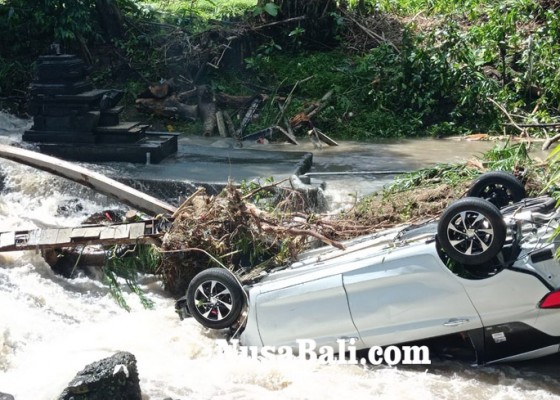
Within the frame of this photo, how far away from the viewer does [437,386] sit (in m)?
7.81

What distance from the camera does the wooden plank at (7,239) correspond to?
1029cm

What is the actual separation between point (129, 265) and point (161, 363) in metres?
1.92

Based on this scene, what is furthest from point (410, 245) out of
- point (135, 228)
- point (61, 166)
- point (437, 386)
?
point (61, 166)

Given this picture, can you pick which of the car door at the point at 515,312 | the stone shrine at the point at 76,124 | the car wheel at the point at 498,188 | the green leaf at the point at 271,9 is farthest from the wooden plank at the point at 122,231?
the green leaf at the point at 271,9

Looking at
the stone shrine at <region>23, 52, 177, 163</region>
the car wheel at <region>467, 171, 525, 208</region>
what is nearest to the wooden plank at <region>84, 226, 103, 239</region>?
the stone shrine at <region>23, 52, 177, 163</region>

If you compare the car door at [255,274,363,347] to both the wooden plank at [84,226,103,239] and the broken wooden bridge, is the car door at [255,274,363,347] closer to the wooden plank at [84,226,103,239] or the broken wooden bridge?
the broken wooden bridge

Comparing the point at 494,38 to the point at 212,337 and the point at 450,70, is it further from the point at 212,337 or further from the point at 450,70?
the point at 212,337

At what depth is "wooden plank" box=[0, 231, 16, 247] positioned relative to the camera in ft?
33.8

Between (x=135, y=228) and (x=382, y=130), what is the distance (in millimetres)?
7760

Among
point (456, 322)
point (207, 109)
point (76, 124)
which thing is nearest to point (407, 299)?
A: point (456, 322)

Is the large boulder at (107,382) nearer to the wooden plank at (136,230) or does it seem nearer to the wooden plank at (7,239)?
the wooden plank at (136,230)

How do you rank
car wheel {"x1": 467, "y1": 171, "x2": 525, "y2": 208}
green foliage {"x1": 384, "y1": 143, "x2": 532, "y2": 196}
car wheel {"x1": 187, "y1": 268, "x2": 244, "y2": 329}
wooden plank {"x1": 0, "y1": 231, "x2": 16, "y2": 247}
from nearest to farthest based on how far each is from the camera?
car wheel {"x1": 187, "y1": 268, "x2": 244, "y2": 329}
car wheel {"x1": 467, "y1": 171, "x2": 525, "y2": 208}
wooden plank {"x1": 0, "y1": 231, "x2": 16, "y2": 247}
green foliage {"x1": 384, "y1": 143, "x2": 532, "y2": 196}

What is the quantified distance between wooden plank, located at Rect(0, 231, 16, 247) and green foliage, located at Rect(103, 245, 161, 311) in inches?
41.9

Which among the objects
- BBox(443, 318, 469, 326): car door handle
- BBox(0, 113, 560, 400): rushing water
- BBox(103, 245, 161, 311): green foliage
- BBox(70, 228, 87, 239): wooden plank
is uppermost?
BBox(70, 228, 87, 239): wooden plank
